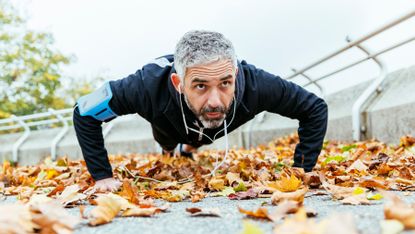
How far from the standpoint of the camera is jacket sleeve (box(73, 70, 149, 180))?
319cm

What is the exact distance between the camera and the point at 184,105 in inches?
127

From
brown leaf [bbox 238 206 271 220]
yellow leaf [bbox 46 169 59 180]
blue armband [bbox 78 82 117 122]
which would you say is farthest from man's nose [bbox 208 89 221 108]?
yellow leaf [bbox 46 169 59 180]

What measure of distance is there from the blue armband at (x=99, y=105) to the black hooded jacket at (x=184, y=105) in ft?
0.13

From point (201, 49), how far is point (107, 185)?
3.39ft

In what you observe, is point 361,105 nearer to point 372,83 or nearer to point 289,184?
point 372,83

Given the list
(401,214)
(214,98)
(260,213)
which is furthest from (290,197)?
(214,98)

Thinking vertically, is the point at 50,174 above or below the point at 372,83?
below

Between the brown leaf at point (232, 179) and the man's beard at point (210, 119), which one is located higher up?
the man's beard at point (210, 119)

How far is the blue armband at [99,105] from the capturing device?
3155 millimetres

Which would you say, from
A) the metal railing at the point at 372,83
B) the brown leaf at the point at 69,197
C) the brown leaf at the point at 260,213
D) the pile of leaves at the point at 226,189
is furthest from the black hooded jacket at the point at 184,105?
the metal railing at the point at 372,83

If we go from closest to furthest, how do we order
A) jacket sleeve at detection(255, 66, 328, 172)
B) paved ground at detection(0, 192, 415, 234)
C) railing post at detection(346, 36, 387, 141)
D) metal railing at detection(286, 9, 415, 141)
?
paved ground at detection(0, 192, 415, 234), jacket sleeve at detection(255, 66, 328, 172), metal railing at detection(286, 9, 415, 141), railing post at detection(346, 36, 387, 141)

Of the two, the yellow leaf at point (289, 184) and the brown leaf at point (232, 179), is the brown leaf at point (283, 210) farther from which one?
the brown leaf at point (232, 179)

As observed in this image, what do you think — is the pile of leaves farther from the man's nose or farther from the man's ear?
the man's ear

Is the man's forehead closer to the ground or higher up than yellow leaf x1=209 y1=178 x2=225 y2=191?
higher up
